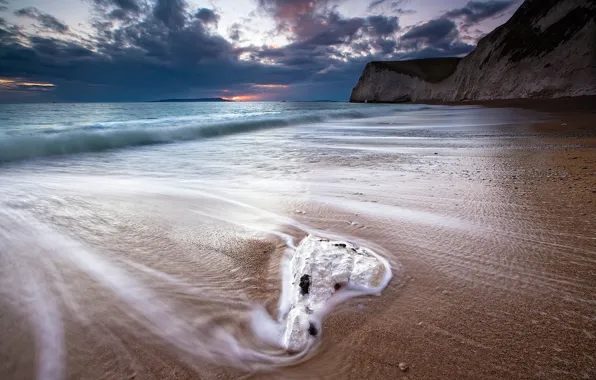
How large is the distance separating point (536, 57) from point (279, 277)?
4014 cm

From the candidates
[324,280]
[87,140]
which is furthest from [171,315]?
[87,140]

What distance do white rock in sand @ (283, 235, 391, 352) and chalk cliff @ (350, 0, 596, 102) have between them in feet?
111

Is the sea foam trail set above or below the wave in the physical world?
above

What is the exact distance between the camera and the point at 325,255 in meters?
1.59

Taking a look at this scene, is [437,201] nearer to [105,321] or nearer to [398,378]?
[398,378]

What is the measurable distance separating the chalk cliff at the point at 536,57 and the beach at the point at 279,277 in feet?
103

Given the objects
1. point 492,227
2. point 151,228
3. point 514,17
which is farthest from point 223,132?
point 514,17

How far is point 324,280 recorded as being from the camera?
1.50 m

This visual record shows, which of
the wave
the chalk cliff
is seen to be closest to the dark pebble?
the wave

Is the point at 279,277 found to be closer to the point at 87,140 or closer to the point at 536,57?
the point at 87,140

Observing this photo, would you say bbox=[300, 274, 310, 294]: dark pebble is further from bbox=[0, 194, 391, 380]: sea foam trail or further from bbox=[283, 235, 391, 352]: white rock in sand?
bbox=[0, 194, 391, 380]: sea foam trail

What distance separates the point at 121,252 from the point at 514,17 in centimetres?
4739

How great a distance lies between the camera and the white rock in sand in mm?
1311

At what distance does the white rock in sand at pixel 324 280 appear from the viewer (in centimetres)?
131
